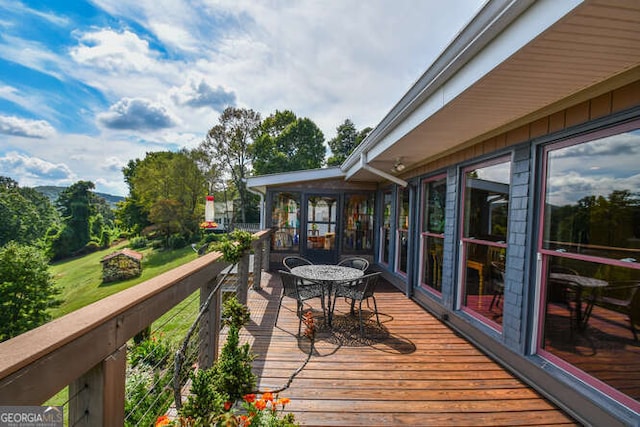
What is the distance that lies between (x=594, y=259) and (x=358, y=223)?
205 inches

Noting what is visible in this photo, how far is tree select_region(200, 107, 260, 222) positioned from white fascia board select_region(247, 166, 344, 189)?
1782 centimetres

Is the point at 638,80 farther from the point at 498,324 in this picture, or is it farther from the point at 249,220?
the point at 249,220

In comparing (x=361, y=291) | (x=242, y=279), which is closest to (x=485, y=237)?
(x=361, y=291)

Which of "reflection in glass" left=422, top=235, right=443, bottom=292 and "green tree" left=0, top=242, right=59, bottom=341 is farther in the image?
"green tree" left=0, top=242, right=59, bottom=341

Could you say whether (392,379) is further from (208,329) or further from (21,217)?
(21,217)

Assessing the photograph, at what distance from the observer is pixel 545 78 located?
1750 millimetres

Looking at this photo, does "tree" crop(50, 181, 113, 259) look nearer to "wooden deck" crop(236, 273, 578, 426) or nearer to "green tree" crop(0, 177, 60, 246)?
"green tree" crop(0, 177, 60, 246)

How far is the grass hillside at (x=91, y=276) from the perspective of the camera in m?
16.2

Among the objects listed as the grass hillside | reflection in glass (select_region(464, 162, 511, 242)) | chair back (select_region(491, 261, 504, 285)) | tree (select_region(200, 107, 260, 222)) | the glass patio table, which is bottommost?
the grass hillside

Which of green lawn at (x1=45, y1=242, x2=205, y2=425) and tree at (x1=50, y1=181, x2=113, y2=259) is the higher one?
tree at (x1=50, y1=181, x2=113, y2=259)

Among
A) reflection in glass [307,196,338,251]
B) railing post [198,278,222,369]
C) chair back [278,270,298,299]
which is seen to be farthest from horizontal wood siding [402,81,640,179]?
reflection in glass [307,196,338,251]

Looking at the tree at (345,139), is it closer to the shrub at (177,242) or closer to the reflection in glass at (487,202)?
the shrub at (177,242)

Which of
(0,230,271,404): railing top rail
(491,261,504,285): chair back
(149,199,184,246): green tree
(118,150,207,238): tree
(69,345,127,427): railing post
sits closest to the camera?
(0,230,271,404): railing top rail

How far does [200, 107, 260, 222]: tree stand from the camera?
79.6ft
